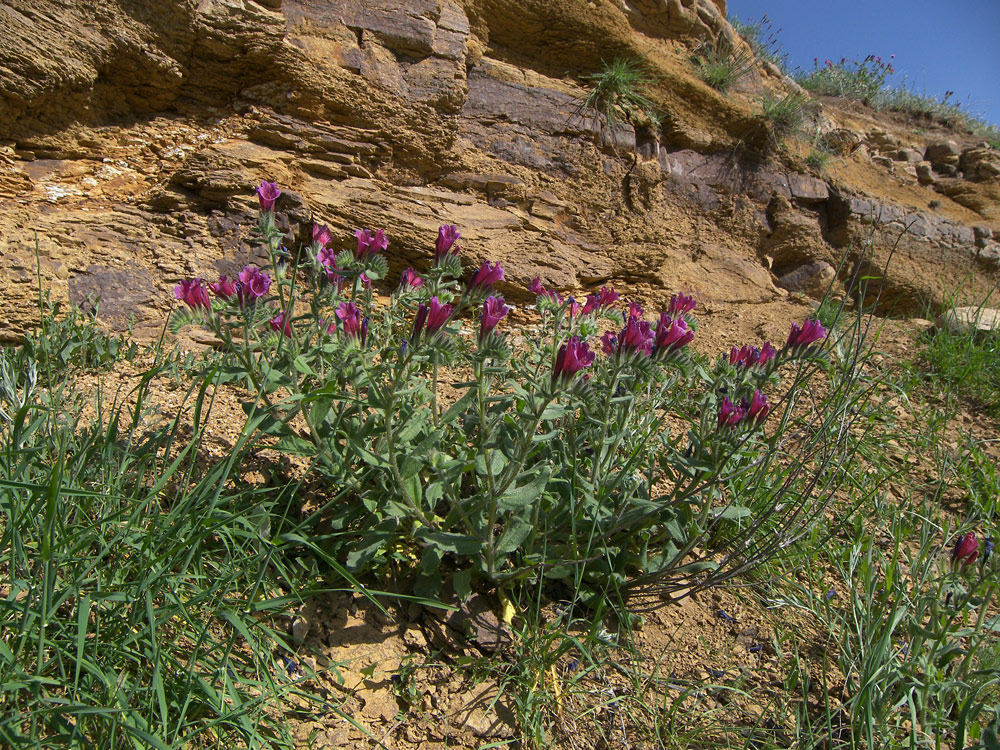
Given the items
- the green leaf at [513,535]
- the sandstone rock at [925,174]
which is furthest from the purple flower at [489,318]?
the sandstone rock at [925,174]

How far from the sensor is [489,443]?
2.00 m

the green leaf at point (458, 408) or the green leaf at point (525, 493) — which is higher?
the green leaf at point (458, 408)

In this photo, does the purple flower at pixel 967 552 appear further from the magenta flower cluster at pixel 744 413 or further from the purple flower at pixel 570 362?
the purple flower at pixel 570 362

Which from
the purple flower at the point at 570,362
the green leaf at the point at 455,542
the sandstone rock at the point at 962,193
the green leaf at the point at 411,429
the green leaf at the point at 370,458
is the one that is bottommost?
the green leaf at the point at 455,542

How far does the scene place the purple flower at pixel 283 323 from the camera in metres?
2.21

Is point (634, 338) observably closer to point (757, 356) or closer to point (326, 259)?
point (757, 356)

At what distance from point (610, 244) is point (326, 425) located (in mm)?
3903

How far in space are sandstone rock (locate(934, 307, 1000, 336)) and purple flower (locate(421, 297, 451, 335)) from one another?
4536 mm

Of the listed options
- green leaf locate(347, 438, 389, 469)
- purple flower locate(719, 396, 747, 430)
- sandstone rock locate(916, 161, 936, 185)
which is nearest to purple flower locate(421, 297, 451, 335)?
green leaf locate(347, 438, 389, 469)

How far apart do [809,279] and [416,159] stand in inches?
165

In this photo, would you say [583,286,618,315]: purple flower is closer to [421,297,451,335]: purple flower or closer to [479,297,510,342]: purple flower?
[479,297,510,342]: purple flower

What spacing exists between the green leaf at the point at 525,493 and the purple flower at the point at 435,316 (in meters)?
0.57

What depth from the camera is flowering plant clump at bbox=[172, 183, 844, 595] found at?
207cm

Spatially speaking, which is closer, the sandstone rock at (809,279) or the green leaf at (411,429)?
the green leaf at (411,429)
